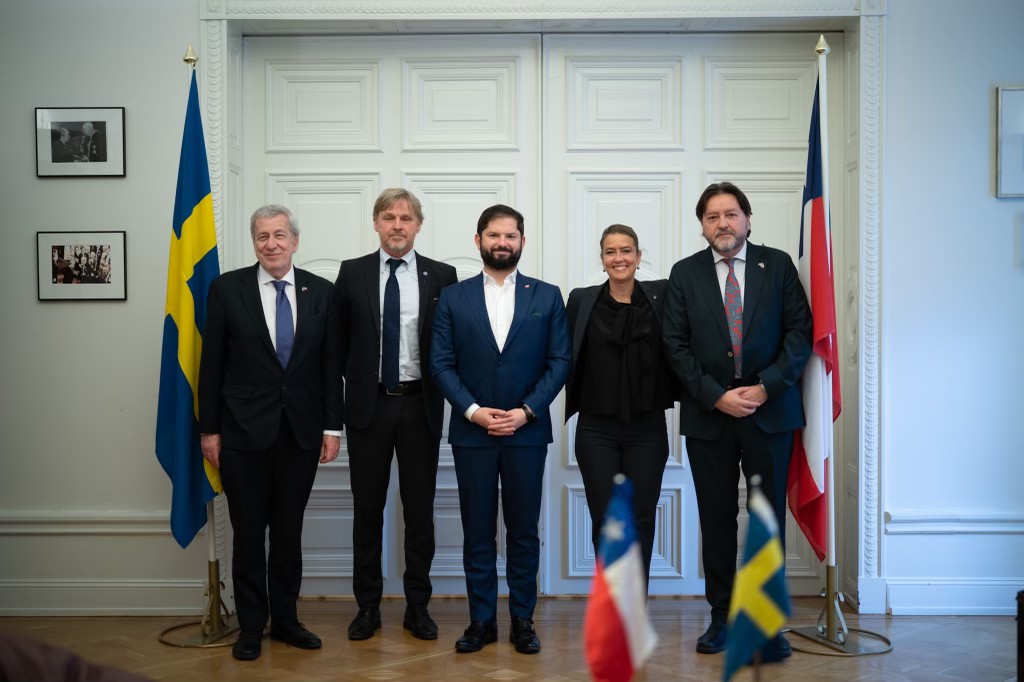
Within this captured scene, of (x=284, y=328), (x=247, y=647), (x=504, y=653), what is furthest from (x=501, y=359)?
(x=247, y=647)

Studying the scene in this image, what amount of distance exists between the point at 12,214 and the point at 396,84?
5.95ft

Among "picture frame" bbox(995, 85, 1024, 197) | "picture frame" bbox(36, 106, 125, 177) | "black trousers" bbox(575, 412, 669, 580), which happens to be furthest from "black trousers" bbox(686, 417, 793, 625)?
"picture frame" bbox(36, 106, 125, 177)

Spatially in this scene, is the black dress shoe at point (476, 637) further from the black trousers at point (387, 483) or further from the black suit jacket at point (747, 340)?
the black suit jacket at point (747, 340)

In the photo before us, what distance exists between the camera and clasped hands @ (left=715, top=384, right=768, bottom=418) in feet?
11.9

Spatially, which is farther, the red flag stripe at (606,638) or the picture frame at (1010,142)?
the picture frame at (1010,142)

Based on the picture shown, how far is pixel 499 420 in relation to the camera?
372cm

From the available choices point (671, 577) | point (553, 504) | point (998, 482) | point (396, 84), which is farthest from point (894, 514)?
point (396, 84)

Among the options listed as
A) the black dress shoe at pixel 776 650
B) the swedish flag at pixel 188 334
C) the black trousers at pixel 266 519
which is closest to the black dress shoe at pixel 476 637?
the black trousers at pixel 266 519

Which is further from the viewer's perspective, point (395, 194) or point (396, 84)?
point (396, 84)

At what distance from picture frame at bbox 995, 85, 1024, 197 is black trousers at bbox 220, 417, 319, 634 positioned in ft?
10.3

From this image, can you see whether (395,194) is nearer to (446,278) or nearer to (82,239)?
(446,278)

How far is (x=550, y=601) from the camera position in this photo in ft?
15.4

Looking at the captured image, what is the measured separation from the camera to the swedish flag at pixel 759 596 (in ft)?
5.35

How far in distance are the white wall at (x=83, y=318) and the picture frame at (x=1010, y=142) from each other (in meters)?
3.53
